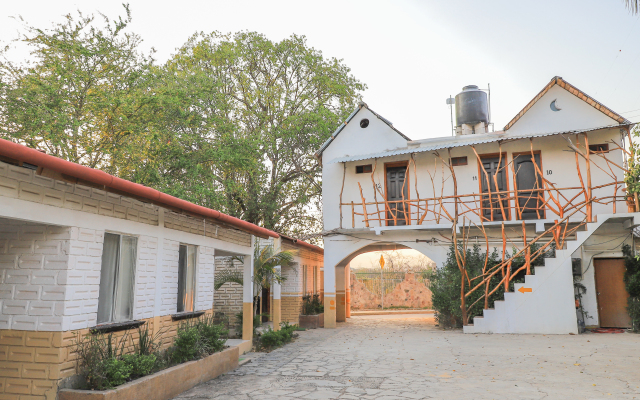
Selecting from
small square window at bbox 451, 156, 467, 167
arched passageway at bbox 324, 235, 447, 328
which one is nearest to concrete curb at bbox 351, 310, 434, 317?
arched passageway at bbox 324, 235, 447, 328

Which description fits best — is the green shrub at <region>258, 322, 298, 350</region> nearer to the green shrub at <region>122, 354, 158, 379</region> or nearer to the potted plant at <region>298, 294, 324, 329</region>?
the potted plant at <region>298, 294, 324, 329</region>

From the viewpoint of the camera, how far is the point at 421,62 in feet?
45.4

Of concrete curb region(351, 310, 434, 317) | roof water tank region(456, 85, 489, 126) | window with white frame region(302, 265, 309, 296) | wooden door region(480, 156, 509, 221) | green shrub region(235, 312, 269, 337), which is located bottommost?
concrete curb region(351, 310, 434, 317)

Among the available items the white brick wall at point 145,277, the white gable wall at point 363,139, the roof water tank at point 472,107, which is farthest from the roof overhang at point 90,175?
the roof water tank at point 472,107

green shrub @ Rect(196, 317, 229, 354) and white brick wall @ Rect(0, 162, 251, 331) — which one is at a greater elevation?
white brick wall @ Rect(0, 162, 251, 331)

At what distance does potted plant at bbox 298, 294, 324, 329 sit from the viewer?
635 inches

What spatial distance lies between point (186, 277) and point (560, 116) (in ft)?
43.3

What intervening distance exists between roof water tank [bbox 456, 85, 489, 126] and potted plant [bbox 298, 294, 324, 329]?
9.52 m

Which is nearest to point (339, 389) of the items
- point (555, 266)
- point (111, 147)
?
point (555, 266)

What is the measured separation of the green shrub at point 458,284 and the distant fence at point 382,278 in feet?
28.4

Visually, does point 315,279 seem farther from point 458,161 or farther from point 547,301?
point 547,301

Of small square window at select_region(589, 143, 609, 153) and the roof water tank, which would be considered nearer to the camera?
small square window at select_region(589, 143, 609, 153)

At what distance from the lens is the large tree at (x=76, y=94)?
1233 centimetres

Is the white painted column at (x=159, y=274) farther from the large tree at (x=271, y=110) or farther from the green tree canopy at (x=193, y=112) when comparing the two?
the large tree at (x=271, y=110)
